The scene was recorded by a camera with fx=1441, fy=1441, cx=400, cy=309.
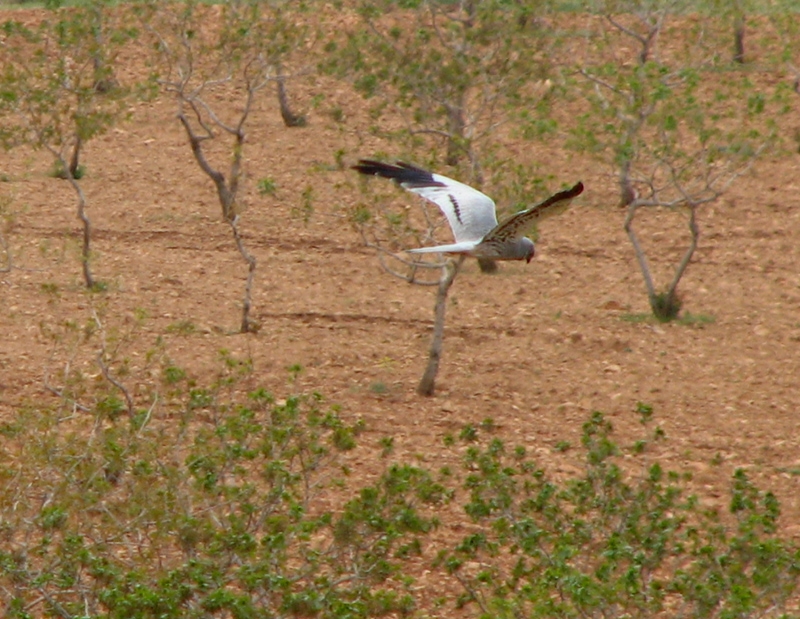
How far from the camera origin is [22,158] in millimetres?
16531

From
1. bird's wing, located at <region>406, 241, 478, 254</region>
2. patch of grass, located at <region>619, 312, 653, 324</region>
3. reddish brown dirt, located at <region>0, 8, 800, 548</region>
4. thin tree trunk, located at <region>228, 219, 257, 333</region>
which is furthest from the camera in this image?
patch of grass, located at <region>619, 312, 653, 324</region>

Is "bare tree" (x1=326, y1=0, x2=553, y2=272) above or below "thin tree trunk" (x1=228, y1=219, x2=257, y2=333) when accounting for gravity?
above

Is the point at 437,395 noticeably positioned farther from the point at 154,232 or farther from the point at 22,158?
the point at 22,158

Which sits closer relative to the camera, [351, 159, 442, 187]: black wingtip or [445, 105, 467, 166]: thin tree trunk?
[351, 159, 442, 187]: black wingtip

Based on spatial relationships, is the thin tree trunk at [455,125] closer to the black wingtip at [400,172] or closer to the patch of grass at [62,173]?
the black wingtip at [400,172]

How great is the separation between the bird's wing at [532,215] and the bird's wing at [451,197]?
385 mm

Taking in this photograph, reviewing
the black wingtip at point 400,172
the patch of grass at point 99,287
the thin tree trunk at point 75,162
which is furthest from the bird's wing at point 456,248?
the thin tree trunk at point 75,162

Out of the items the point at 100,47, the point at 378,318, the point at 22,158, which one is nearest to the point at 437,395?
the point at 378,318

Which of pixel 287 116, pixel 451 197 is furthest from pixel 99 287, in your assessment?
pixel 287 116

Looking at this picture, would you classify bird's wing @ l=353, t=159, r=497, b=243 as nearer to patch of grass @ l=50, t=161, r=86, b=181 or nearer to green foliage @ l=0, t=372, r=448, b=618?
green foliage @ l=0, t=372, r=448, b=618

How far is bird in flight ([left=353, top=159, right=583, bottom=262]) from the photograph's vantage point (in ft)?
26.3

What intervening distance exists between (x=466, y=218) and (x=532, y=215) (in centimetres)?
132

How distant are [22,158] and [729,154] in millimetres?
8486

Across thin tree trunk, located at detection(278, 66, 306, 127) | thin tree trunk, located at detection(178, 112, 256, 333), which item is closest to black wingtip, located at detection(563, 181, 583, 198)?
thin tree trunk, located at detection(178, 112, 256, 333)
